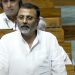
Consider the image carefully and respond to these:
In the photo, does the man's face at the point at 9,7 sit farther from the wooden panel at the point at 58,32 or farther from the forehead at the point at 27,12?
the forehead at the point at 27,12

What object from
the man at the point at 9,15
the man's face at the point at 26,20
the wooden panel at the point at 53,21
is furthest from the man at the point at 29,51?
the wooden panel at the point at 53,21

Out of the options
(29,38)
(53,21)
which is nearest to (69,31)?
(53,21)

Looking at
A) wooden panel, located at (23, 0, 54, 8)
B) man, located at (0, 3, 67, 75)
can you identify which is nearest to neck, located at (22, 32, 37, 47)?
man, located at (0, 3, 67, 75)

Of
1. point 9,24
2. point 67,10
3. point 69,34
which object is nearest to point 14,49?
point 9,24

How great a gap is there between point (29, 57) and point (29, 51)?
18mm

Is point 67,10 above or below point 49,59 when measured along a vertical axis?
above

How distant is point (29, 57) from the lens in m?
0.92

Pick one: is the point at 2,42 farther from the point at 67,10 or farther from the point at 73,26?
the point at 67,10

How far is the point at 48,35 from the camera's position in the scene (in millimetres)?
959

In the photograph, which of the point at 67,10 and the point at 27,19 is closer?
the point at 27,19

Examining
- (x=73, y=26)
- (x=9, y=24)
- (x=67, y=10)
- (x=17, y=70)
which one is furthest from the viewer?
(x=67, y=10)

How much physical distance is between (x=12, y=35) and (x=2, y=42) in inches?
1.7

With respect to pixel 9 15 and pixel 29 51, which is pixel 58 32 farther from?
pixel 29 51

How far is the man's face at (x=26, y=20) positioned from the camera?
927 millimetres
